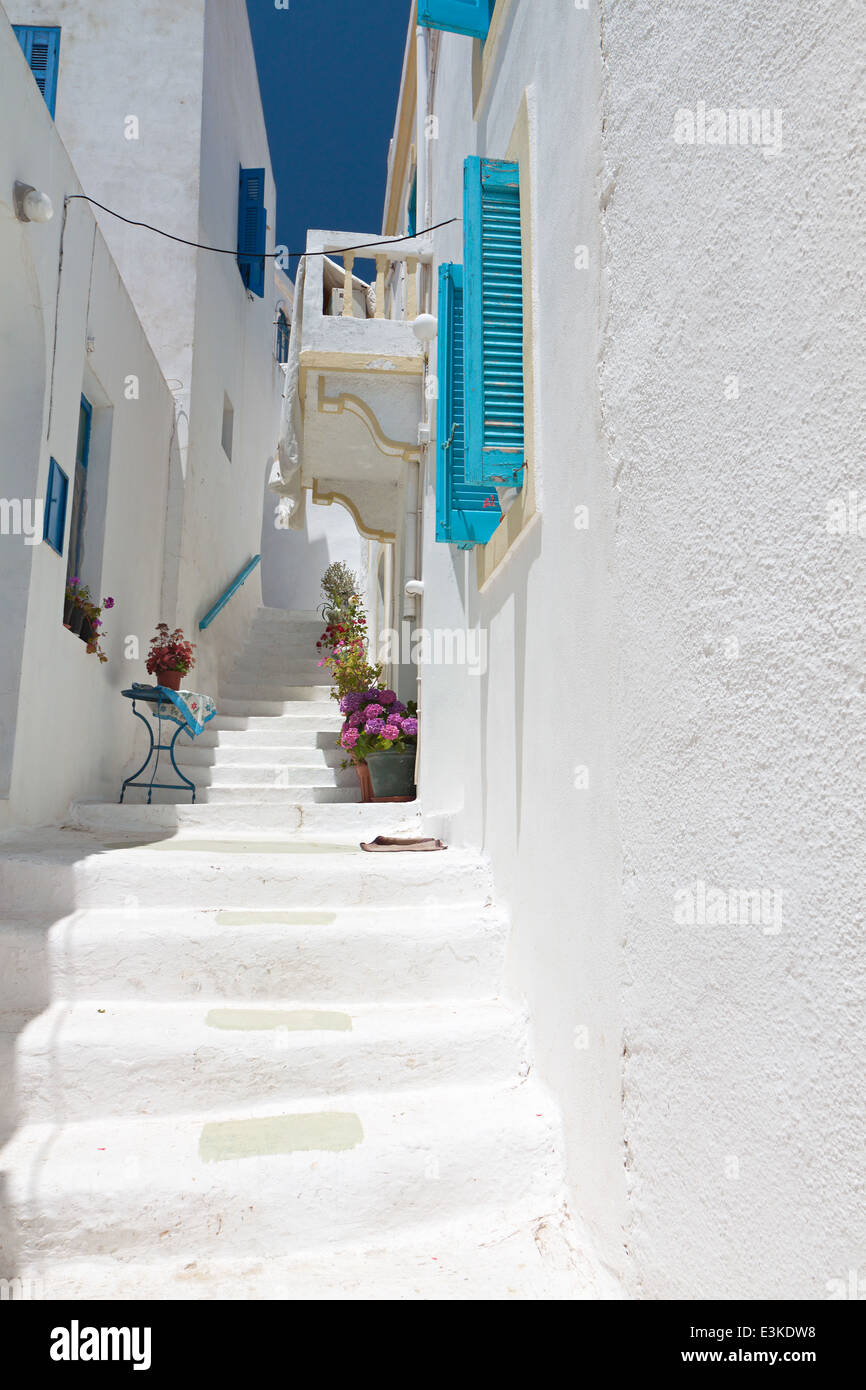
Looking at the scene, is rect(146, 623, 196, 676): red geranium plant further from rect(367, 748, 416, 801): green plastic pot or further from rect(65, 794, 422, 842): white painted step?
rect(367, 748, 416, 801): green plastic pot

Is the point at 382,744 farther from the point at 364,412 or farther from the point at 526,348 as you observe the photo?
the point at 526,348

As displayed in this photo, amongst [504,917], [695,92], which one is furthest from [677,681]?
[504,917]

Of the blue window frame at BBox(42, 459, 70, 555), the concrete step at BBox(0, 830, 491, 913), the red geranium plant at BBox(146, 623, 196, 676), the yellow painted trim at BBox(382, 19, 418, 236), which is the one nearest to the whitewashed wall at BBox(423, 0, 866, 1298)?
the concrete step at BBox(0, 830, 491, 913)

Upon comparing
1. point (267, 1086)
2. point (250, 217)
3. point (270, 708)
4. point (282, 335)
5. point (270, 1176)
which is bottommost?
point (270, 1176)

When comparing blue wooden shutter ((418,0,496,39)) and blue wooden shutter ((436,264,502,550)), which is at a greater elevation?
blue wooden shutter ((418,0,496,39))

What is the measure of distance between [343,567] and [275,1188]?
1428cm

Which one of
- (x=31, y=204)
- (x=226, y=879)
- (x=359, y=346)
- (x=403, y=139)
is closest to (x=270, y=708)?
(x=359, y=346)

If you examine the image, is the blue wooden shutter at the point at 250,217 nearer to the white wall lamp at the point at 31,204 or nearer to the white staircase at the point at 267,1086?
the white wall lamp at the point at 31,204

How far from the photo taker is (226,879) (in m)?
4.25

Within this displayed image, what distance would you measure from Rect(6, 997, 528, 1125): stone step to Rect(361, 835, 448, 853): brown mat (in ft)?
5.35

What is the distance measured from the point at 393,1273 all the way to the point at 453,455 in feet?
12.4

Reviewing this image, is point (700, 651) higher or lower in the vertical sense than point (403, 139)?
lower

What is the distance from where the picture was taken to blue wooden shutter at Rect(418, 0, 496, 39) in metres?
4.80

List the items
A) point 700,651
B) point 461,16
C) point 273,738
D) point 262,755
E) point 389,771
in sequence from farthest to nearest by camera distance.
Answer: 1. point 273,738
2. point 262,755
3. point 389,771
4. point 461,16
5. point 700,651
